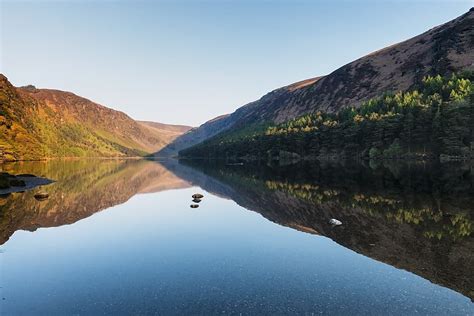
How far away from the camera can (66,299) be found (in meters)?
19.2

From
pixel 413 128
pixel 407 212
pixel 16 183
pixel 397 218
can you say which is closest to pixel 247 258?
pixel 397 218

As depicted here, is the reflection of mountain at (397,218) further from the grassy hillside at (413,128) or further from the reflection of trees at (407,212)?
the grassy hillside at (413,128)

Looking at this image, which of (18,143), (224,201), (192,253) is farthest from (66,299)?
(18,143)

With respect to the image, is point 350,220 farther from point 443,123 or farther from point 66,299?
point 443,123

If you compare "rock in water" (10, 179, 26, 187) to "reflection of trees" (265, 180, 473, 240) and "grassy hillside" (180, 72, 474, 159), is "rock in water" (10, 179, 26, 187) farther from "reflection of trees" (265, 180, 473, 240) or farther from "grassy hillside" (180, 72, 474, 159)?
"grassy hillside" (180, 72, 474, 159)

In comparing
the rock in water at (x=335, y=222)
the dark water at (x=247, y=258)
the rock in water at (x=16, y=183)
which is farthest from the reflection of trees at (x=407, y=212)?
the rock in water at (x=16, y=183)

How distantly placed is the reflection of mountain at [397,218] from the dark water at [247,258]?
0.16 meters

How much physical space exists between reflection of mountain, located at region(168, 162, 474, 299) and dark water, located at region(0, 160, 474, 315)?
0.16 metres

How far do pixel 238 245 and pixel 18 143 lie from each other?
207 metres

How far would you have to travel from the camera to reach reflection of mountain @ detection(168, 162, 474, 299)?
2414cm

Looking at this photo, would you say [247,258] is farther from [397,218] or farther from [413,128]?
[413,128]

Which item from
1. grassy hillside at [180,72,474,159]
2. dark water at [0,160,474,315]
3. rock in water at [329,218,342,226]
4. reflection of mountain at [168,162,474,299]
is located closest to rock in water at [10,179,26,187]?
dark water at [0,160,474,315]

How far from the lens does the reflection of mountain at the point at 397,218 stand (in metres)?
24.1

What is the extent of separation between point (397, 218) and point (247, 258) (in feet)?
65.0
